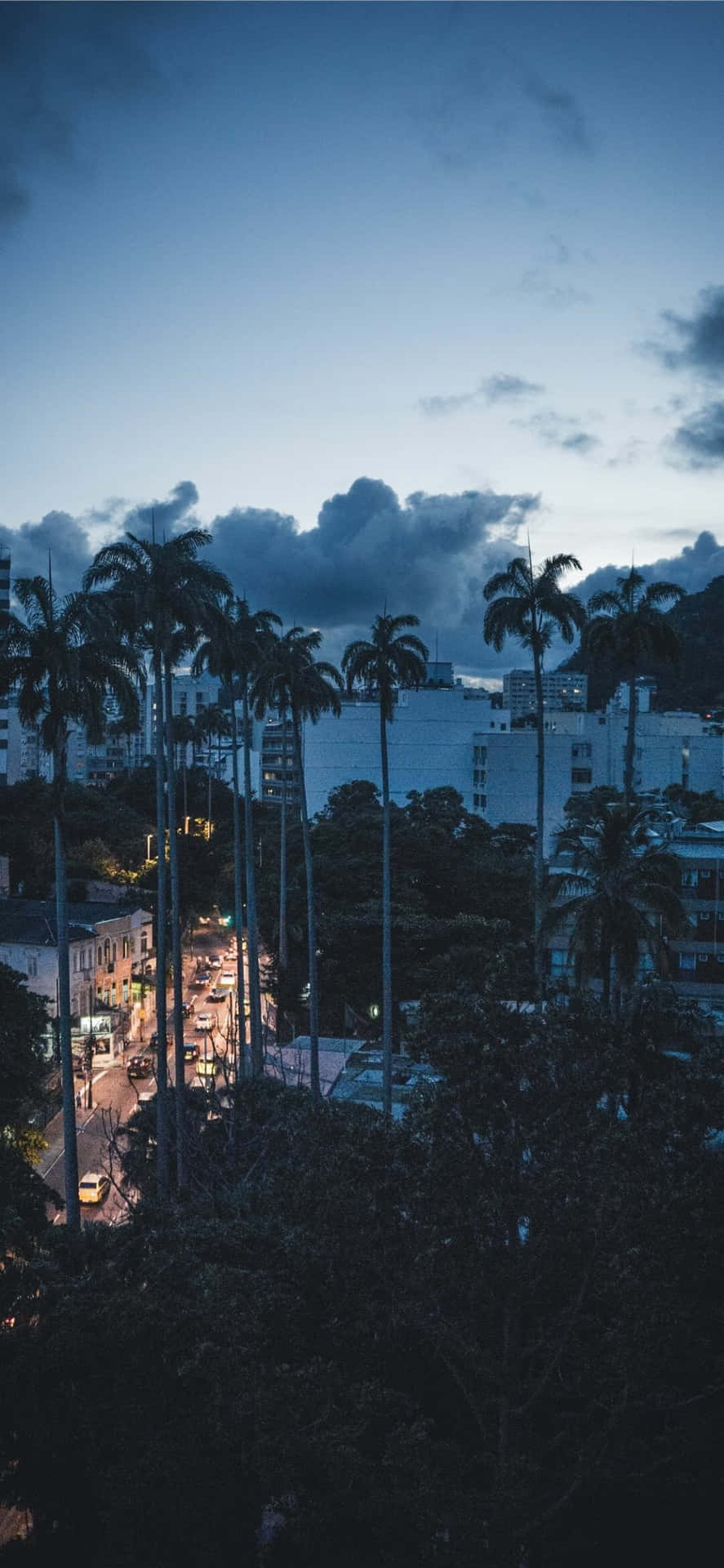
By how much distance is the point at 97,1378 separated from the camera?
36.1ft

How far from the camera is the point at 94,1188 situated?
92.9ft

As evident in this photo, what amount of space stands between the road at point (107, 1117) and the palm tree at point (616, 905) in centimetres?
1104

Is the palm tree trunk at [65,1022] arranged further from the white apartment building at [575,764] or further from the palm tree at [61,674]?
the white apartment building at [575,764]

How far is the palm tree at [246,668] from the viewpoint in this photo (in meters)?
27.6

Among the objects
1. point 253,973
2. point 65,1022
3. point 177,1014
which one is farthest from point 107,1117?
point 65,1022

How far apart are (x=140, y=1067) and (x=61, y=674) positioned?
993 inches

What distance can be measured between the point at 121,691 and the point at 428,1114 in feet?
44.6

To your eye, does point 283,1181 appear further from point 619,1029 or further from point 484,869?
point 484,869

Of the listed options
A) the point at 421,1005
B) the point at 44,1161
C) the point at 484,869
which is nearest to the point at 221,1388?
the point at 421,1005

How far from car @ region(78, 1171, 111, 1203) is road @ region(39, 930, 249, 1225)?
8.6 inches

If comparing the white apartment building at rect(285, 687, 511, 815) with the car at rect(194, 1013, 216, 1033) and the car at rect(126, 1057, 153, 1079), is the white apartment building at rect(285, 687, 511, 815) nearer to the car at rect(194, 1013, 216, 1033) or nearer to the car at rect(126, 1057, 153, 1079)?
the car at rect(194, 1013, 216, 1033)

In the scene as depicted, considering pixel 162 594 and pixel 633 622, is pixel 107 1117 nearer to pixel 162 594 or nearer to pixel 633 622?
pixel 162 594

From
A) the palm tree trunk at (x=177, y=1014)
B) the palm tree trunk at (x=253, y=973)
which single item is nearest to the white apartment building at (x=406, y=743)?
the palm tree trunk at (x=253, y=973)

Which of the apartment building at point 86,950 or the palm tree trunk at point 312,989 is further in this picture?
the apartment building at point 86,950
